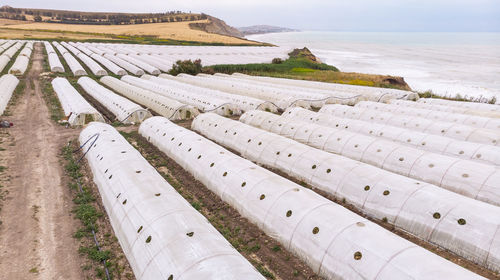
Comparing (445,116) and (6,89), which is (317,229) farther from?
(6,89)

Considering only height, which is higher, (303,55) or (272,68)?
(303,55)

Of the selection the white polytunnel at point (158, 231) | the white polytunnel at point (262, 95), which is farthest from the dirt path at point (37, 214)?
A: the white polytunnel at point (262, 95)

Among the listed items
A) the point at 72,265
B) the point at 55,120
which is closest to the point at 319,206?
the point at 72,265

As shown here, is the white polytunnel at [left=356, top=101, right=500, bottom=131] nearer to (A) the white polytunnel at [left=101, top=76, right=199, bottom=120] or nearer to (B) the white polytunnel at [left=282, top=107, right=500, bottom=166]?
(B) the white polytunnel at [left=282, top=107, right=500, bottom=166]

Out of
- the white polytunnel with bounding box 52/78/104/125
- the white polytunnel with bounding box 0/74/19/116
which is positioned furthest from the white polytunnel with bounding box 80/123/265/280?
the white polytunnel with bounding box 0/74/19/116

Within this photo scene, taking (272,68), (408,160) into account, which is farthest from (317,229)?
(272,68)

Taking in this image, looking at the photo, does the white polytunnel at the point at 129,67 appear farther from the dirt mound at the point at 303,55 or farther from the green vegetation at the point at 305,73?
the dirt mound at the point at 303,55

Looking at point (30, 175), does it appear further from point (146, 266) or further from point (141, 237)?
point (146, 266)

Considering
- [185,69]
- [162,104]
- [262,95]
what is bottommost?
[162,104]
